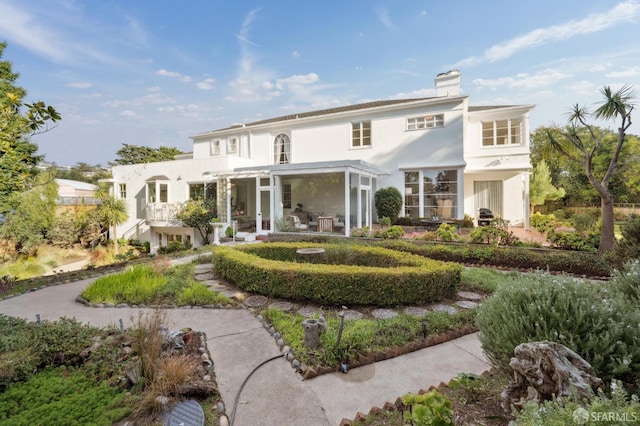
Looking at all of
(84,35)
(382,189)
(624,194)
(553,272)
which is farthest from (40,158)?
(624,194)

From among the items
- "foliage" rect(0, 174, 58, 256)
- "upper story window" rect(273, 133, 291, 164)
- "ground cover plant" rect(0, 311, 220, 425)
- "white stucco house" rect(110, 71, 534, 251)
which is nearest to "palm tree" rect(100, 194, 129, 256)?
"white stucco house" rect(110, 71, 534, 251)

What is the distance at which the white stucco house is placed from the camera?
48.4 ft

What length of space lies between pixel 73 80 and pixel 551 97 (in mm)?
19439

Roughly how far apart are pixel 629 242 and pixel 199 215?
1655cm

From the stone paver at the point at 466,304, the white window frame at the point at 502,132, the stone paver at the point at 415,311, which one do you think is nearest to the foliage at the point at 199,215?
the stone paver at the point at 415,311

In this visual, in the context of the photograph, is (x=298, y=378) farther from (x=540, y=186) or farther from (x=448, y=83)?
(x=540, y=186)

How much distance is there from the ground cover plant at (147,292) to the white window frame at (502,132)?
53.6ft

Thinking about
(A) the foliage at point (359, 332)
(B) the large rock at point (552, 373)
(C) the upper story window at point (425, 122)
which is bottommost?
(A) the foliage at point (359, 332)

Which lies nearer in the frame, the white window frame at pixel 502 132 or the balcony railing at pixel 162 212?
the white window frame at pixel 502 132

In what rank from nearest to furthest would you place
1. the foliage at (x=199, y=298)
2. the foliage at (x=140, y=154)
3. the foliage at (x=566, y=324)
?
the foliage at (x=566, y=324), the foliage at (x=199, y=298), the foliage at (x=140, y=154)

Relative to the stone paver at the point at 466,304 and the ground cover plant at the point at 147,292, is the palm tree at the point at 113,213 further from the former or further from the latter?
the stone paver at the point at 466,304

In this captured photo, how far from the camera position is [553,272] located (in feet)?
27.5

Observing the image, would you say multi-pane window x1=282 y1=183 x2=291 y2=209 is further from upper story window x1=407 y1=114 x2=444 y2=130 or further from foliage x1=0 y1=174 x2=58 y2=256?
foliage x1=0 y1=174 x2=58 y2=256

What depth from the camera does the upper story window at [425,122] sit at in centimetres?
1533
